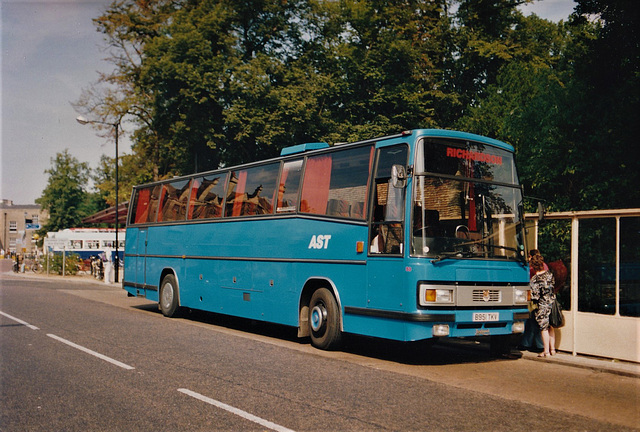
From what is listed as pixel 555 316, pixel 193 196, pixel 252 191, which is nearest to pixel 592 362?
pixel 555 316

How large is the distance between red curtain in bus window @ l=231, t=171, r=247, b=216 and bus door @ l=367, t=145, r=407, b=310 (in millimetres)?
4497

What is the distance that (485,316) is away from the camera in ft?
30.4

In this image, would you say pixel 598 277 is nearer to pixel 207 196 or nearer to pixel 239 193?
pixel 239 193

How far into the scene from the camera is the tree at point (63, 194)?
77.0 m

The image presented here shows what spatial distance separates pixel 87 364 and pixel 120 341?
2.39 m

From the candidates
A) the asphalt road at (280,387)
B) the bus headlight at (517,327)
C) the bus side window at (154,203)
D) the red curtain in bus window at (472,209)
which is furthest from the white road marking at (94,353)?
the bus side window at (154,203)

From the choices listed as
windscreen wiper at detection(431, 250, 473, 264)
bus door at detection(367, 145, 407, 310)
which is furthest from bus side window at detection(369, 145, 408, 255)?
windscreen wiper at detection(431, 250, 473, 264)

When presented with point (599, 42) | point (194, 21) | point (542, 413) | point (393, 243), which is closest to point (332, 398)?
point (542, 413)

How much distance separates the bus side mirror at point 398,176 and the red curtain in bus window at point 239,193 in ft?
17.5

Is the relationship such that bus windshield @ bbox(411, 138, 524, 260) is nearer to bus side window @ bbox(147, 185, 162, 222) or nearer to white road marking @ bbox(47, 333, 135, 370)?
white road marking @ bbox(47, 333, 135, 370)

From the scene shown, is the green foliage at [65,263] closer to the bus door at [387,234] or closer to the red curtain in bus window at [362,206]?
the red curtain in bus window at [362,206]

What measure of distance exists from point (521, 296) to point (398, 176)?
9.46 feet

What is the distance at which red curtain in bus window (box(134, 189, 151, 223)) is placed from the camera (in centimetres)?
1812

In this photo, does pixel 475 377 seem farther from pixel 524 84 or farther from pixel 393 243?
pixel 524 84
